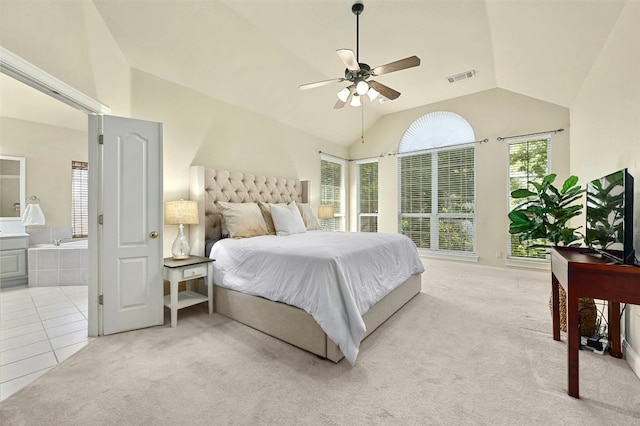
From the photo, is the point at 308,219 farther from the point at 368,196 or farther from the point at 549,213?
the point at 549,213

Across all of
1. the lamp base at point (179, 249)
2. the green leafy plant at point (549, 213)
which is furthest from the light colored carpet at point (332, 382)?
the green leafy plant at point (549, 213)

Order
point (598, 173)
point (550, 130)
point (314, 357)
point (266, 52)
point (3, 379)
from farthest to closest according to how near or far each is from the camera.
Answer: point (550, 130) < point (266, 52) < point (598, 173) < point (314, 357) < point (3, 379)

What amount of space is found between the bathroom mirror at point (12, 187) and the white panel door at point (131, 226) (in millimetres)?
3313

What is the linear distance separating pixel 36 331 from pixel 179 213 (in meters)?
1.67

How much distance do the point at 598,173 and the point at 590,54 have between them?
1181 millimetres

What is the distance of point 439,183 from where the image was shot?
220 inches

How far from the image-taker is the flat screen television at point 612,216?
174 cm

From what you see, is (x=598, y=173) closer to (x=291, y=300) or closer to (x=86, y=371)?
(x=291, y=300)

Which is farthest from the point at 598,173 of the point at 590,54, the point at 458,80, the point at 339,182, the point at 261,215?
the point at 339,182

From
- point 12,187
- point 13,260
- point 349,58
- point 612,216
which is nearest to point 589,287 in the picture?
point 612,216

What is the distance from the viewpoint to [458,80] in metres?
4.54

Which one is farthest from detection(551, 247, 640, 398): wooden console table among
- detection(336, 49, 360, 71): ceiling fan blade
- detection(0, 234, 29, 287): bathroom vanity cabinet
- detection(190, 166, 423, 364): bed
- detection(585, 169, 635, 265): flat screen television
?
detection(0, 234, 29, 287): bathroom vanity cabinet

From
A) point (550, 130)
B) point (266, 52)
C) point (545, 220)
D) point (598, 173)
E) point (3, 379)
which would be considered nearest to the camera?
point (3, 379)

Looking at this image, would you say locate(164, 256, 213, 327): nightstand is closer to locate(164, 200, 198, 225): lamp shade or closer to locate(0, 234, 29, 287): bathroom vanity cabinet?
locate(164, 200, 198, 225): lamp shade
